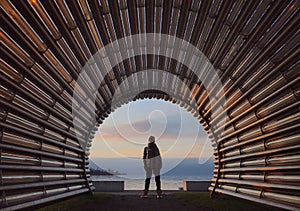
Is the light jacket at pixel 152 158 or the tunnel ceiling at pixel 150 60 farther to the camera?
the light jacket at pixel 152 158

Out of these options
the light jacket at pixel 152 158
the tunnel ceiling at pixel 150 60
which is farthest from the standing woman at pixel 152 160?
the tunnel ceiling at pixel 150 60

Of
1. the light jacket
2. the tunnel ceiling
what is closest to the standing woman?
the light jacket

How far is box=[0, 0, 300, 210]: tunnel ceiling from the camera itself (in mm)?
5520

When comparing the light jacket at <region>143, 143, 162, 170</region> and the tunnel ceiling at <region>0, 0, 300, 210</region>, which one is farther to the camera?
the light jacket at <region>143, 143, 162, 170</region>

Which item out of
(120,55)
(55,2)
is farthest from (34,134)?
(120,55)

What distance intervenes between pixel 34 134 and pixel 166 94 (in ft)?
28.2

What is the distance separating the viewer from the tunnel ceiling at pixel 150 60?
217 inches

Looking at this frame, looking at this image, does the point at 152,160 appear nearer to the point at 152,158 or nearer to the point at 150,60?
the point at 152,158

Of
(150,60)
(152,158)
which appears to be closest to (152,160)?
(152,158)

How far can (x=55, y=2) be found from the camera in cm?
594

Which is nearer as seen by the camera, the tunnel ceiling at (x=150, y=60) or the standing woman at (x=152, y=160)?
the tunnel ceiling at (x=150, y=60)

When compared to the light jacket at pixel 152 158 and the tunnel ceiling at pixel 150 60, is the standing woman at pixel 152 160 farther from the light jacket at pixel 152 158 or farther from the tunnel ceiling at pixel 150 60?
the tunnel ceiling at pixel 150 60

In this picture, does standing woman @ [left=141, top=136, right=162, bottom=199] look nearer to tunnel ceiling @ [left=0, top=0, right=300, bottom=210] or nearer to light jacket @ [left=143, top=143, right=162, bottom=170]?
light jacket @ [left=143, top=143, right=162, bottom=170]

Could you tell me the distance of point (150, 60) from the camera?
36.4ft
